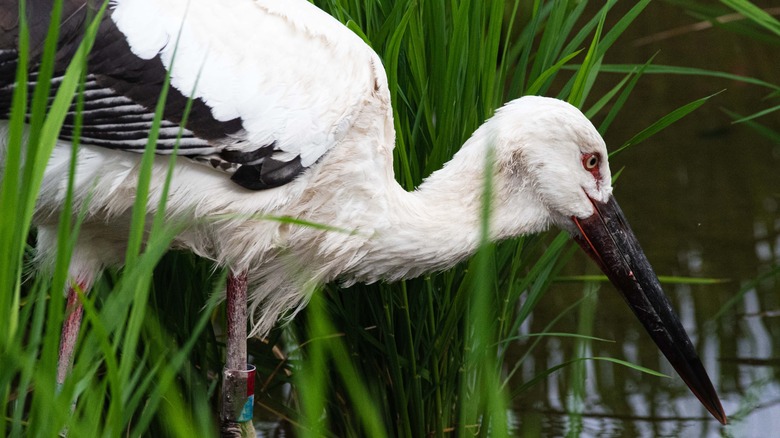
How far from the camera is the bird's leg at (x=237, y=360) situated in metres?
3.19

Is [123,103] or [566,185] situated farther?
[566,185]

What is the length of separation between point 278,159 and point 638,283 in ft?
3.40

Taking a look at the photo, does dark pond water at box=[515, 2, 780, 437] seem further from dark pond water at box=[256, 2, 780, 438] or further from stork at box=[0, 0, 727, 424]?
stork at box=[0, 0, 727, 424]

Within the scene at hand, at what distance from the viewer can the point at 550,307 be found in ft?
15.4

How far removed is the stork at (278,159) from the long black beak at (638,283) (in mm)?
19

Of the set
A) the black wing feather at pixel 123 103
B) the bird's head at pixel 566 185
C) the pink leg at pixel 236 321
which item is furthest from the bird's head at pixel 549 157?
the pink leg at pixel 236 321

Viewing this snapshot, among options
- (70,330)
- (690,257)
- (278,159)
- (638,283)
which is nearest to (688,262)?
(690,257)

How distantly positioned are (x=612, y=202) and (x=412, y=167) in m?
0.51

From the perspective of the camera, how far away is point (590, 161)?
10.5ft

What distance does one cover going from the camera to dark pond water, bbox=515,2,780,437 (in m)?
3.98

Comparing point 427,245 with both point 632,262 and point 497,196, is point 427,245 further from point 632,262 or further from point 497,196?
point 632,262

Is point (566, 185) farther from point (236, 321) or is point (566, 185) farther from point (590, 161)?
point (236, 321)

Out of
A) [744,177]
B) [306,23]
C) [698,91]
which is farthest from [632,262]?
[698,91]

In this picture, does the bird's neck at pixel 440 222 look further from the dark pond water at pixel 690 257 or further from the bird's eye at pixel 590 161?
the dark pond water at pixel 690 257
